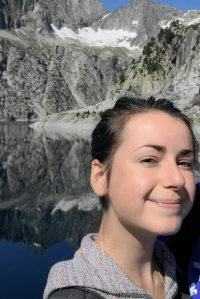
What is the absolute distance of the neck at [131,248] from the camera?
273cm

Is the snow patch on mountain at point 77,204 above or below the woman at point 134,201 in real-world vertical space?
below

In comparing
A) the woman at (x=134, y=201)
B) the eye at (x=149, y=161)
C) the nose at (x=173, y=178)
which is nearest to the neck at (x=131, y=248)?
the woman at (x=134, y=201)

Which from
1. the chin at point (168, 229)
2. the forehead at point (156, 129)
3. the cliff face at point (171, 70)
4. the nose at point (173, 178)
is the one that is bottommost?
the chin at point (168, 229)

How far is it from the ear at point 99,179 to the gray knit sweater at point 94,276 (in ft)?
1.54

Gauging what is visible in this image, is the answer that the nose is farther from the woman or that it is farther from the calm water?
the calm water

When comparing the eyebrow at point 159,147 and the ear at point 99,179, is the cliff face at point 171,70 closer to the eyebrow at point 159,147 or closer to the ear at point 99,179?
the ear at point 99,179

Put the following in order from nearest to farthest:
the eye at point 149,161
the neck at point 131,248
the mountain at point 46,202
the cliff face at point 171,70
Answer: the eye at point 149,161
the neck at point 131,248
the mountain at point 46,202
the cliff face at point 171,70

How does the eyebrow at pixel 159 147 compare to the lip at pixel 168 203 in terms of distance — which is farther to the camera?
the eyebrow at pixel 159 147

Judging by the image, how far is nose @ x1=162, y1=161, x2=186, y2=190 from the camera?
2541 millimetres

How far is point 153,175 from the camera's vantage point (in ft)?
8.40

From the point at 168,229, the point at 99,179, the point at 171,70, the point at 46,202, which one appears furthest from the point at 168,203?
the point at 171,70

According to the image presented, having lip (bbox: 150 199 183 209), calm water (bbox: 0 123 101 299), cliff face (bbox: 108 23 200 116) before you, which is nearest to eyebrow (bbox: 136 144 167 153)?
lip (bbox: 150 199 183 209)

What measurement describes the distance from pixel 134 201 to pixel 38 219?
1870 centimetres

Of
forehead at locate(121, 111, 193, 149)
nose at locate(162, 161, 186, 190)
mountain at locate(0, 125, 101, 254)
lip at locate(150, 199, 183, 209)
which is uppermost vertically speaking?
forehead at locate(121, 111, 193, 149)
